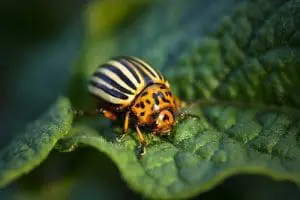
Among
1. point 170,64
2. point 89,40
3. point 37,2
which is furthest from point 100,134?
point 37,2

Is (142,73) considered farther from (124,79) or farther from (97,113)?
(97,113)

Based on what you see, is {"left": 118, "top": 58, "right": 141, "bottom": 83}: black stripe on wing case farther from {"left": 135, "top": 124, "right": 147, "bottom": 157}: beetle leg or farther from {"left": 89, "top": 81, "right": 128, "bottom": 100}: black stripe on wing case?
{"left": 135, "top": 124, "right": 147, "bottom": 157}: beetle leg

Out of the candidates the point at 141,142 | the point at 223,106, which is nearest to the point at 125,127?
the point at 141,142

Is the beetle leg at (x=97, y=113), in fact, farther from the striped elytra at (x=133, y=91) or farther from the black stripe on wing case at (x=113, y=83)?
the black stripe on wing case at (x=113, y=83)

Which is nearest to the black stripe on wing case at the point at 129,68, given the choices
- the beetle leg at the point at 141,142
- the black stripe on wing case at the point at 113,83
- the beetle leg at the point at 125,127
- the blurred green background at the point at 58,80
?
the black stripe on wing case at the point at 113,83

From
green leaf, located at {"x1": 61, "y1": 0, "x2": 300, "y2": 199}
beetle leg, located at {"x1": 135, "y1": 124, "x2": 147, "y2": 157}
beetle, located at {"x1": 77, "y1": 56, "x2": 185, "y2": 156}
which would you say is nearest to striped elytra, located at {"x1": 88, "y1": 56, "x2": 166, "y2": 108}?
beetle, located at {"x1": 77, "y1": 56, "x2": 185, "y2": 156}
